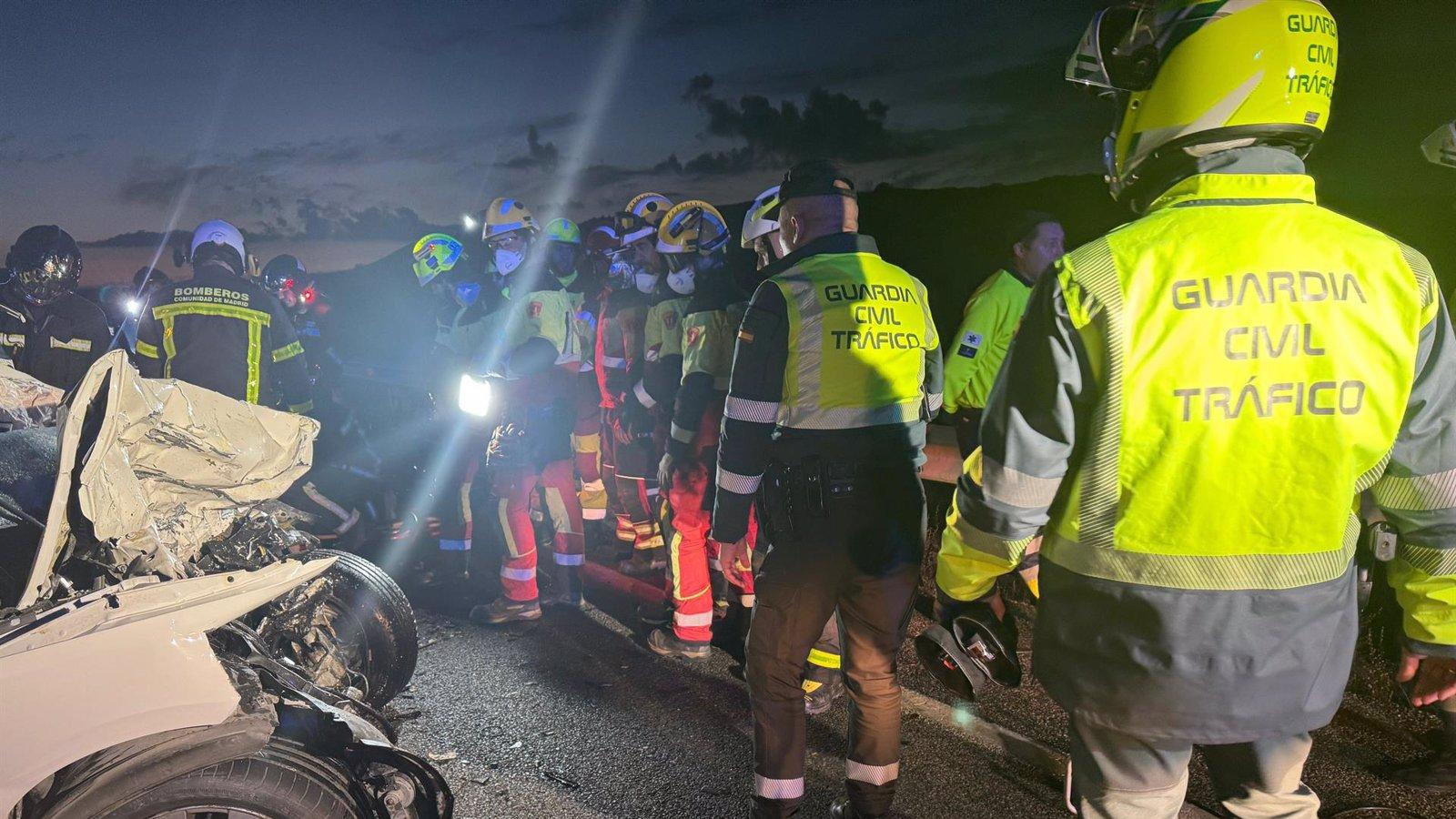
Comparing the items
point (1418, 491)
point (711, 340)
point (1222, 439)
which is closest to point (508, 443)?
point (711, 340)

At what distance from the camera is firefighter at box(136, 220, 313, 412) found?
4.62 m

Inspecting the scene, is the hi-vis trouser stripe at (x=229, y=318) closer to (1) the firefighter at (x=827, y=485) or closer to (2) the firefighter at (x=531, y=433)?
(2) the firefighter at (x=531, y=433)

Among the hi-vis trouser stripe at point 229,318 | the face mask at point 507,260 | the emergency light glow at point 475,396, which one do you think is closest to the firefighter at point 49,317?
the hi-vis trouser stripe at point 229,318

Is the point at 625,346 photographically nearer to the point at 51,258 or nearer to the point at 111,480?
the point at 51,258

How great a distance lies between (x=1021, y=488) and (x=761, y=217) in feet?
8.91

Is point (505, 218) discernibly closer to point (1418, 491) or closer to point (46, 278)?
point (46, 278)

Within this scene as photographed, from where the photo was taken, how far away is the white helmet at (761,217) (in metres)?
4.00

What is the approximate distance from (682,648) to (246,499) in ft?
7.76

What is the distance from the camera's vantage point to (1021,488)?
Result: 162cm

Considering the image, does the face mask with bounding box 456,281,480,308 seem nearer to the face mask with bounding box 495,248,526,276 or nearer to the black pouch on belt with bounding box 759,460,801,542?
the face mask with bounding box 495,248,526,276

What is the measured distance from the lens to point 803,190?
2.94 m

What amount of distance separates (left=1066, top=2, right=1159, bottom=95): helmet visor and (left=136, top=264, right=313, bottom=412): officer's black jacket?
4600 millimetres

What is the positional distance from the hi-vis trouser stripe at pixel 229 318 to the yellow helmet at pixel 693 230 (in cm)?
265

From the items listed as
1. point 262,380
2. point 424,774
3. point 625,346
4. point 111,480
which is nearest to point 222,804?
point 424,774
